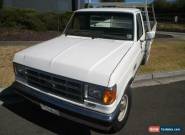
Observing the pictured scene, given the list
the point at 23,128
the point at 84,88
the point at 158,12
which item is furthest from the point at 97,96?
the point at 158,12

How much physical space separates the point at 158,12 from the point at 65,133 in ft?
126

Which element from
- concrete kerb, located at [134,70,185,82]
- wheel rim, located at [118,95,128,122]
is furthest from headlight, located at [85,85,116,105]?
concrete kerb, located at [134,70,185,82]

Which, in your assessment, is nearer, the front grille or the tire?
the front grille

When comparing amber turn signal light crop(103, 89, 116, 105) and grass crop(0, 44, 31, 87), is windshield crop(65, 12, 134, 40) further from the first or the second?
amber turn signal light crop(103, 89, 116, 105)

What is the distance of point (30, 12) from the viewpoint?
1669cm

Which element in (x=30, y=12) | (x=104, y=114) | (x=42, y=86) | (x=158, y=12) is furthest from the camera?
(x=158, y=12)

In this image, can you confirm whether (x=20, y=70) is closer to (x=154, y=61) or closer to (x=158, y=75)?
(x=158, y=75)

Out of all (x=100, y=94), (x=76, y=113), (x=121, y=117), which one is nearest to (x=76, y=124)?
(x=121, y=117)

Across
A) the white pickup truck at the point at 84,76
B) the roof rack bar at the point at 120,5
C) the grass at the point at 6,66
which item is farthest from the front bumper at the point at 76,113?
the roof rack bar at the point at 120,5

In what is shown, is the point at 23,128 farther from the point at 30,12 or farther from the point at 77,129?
the point at 30,12

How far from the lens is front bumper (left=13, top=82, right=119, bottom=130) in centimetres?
421

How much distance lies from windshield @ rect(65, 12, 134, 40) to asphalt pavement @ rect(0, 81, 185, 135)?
1515mm

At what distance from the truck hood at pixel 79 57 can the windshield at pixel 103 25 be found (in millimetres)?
262

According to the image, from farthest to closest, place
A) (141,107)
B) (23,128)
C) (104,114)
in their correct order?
(141,107) < (23,128) < (104,114)
